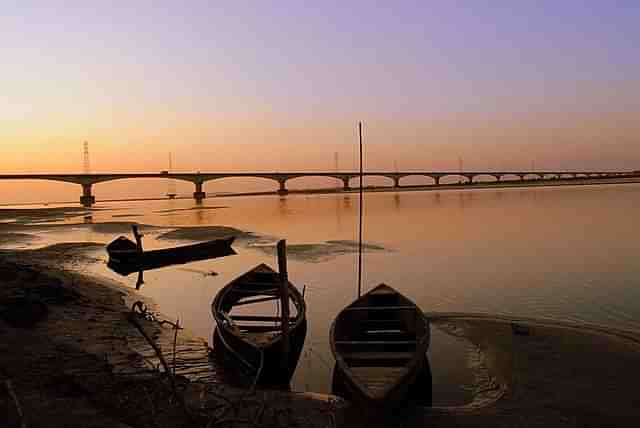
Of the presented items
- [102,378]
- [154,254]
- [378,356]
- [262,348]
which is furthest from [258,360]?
[154,254]

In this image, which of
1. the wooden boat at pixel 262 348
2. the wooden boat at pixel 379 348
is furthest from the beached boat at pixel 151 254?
the wooden boat at pixel 379 348

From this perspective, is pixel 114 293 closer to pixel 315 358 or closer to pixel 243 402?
pixel 315 358

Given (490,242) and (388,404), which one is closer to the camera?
(388,404)

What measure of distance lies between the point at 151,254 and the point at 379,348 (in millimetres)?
20558

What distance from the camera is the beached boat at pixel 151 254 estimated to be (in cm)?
2619

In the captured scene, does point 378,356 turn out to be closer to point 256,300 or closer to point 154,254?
Result: point 256,300

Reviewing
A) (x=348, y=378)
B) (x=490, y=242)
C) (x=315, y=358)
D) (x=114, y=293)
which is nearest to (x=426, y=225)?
(x=490, y=242)

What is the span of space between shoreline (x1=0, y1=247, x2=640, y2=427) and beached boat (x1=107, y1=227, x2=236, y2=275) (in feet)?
37.2

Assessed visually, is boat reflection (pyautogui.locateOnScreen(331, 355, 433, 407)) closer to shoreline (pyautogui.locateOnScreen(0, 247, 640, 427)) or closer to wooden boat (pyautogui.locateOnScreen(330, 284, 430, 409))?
wooden boat (pyautogui.locateOnScreen(330, 284, 430, 409))

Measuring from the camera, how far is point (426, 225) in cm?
4644

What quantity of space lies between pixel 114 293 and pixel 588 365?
16701 millimetres

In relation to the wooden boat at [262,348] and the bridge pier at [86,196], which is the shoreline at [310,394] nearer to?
the wooden boat at [262,348]

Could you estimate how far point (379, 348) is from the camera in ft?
33.1

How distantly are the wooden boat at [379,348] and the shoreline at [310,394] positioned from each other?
74 cm
